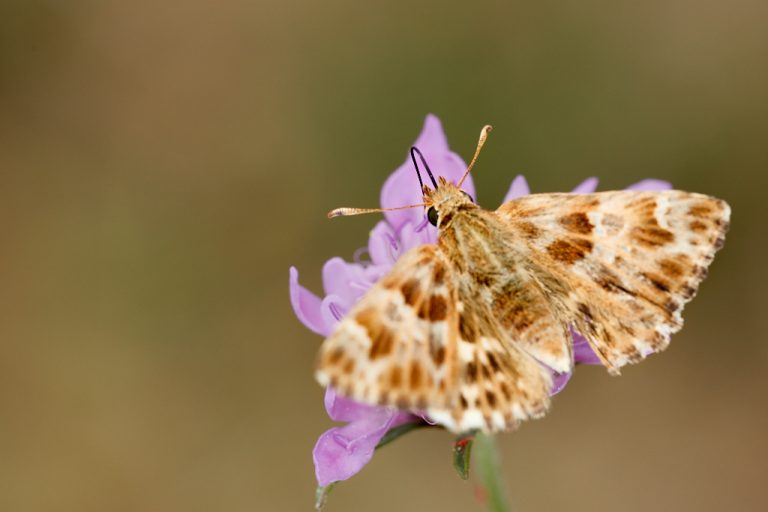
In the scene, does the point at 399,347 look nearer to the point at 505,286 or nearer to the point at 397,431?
the point at 505,286

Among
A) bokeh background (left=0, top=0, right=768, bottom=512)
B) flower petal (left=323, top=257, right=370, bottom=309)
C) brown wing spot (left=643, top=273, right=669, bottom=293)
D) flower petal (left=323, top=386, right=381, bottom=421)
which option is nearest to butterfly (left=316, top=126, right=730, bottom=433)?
brown wing spot (left=643, top=273, right=669, bottom=293)

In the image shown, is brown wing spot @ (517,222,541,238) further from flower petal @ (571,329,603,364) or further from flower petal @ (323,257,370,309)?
flower petal @ (323,257,370,309)

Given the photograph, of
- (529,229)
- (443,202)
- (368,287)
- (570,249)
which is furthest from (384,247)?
(570,249)

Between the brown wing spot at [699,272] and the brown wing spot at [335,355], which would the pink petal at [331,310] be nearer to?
the brown wing spot at [335,355]

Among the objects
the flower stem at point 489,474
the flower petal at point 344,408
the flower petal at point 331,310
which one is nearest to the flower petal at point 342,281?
the flower petal at point 331,310

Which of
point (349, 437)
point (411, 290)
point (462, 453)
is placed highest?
point (411, 290)

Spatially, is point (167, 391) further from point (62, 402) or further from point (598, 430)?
point (598, 430)

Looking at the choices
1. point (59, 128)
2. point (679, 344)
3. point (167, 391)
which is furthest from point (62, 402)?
point (679, 344)
